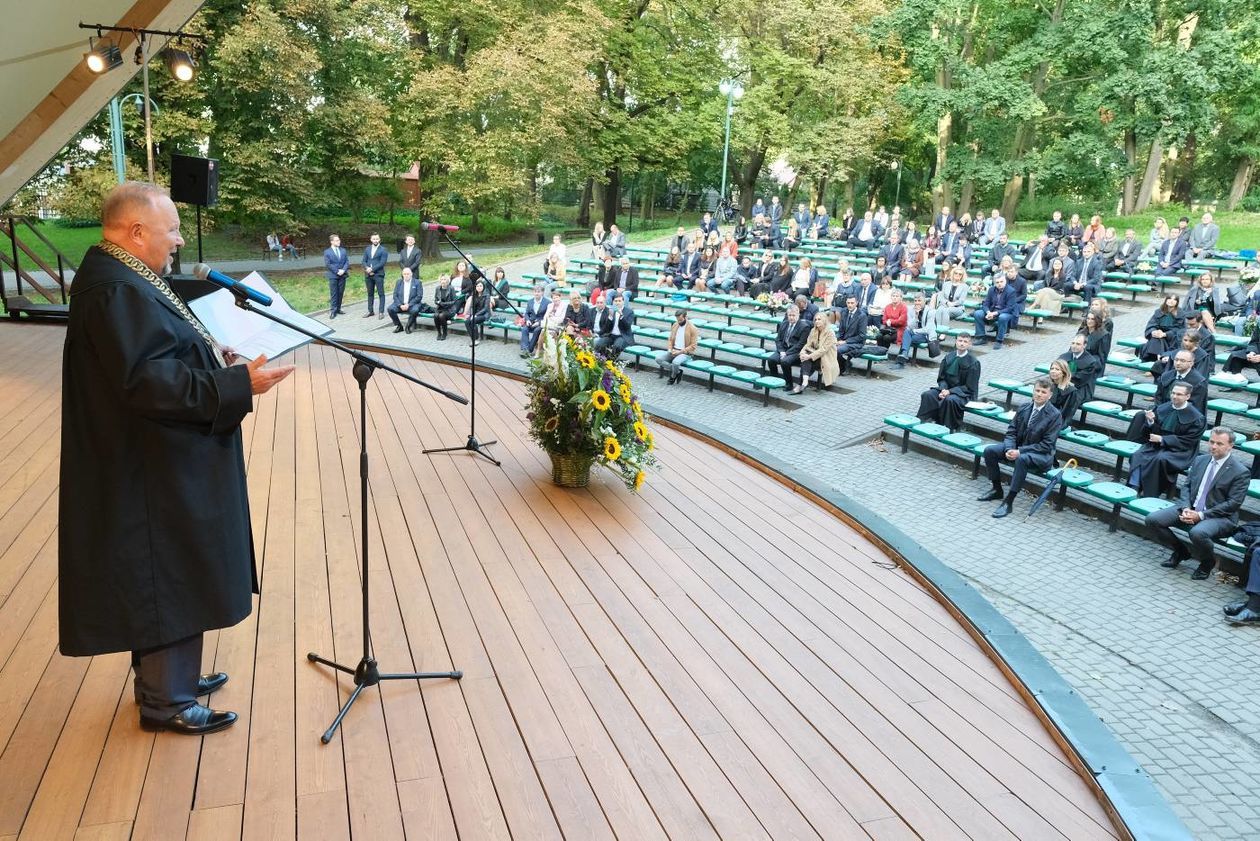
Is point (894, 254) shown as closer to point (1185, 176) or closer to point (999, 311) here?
point (999, 311)

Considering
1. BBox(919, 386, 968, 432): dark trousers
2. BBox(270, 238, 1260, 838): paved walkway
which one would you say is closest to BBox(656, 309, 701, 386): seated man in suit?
BBox(270, 238, 1260, 838): paved walkway

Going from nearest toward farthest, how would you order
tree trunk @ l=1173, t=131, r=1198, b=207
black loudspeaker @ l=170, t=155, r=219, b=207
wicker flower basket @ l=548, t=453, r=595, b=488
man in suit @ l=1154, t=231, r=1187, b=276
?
wicker flower basket @ l=548, t=453, r=595, b=488
black loudspeaker @ l=170, t=155, r=219, b=207
man in suit @ l=1154, t=231, r=1187, b=276
tree trunk @ l=1173, t=131, r=1198, b=207

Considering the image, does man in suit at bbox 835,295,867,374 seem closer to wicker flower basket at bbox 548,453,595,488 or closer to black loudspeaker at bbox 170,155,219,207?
wicker flower basket at bbox 548,453,595,488

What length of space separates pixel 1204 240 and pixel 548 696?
1774cm

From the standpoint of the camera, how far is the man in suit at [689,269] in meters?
15.4

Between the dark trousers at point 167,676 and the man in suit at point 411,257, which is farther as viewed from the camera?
the man in suit at point 411,257

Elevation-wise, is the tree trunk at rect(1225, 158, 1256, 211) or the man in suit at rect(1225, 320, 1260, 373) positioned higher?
the tree trunk at rect(1225, 158, 1256, 211)

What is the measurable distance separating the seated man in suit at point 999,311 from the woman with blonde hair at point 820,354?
2.98 metres

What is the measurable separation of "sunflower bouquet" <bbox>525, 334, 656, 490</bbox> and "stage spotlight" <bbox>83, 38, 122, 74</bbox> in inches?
209

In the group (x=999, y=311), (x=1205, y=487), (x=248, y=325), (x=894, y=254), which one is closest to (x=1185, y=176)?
(x=894, y=254)

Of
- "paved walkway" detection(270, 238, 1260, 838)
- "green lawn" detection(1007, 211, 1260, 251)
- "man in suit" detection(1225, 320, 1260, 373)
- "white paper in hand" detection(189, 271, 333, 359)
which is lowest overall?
"paved walkway" detection(270, 238, 1260, 838)

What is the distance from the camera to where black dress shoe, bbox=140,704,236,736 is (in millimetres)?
2559

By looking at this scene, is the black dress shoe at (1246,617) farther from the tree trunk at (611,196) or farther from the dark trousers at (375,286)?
the tree trunk at (611,196)

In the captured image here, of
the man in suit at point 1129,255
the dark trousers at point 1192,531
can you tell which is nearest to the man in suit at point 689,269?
the man in suit at point 1129,255
